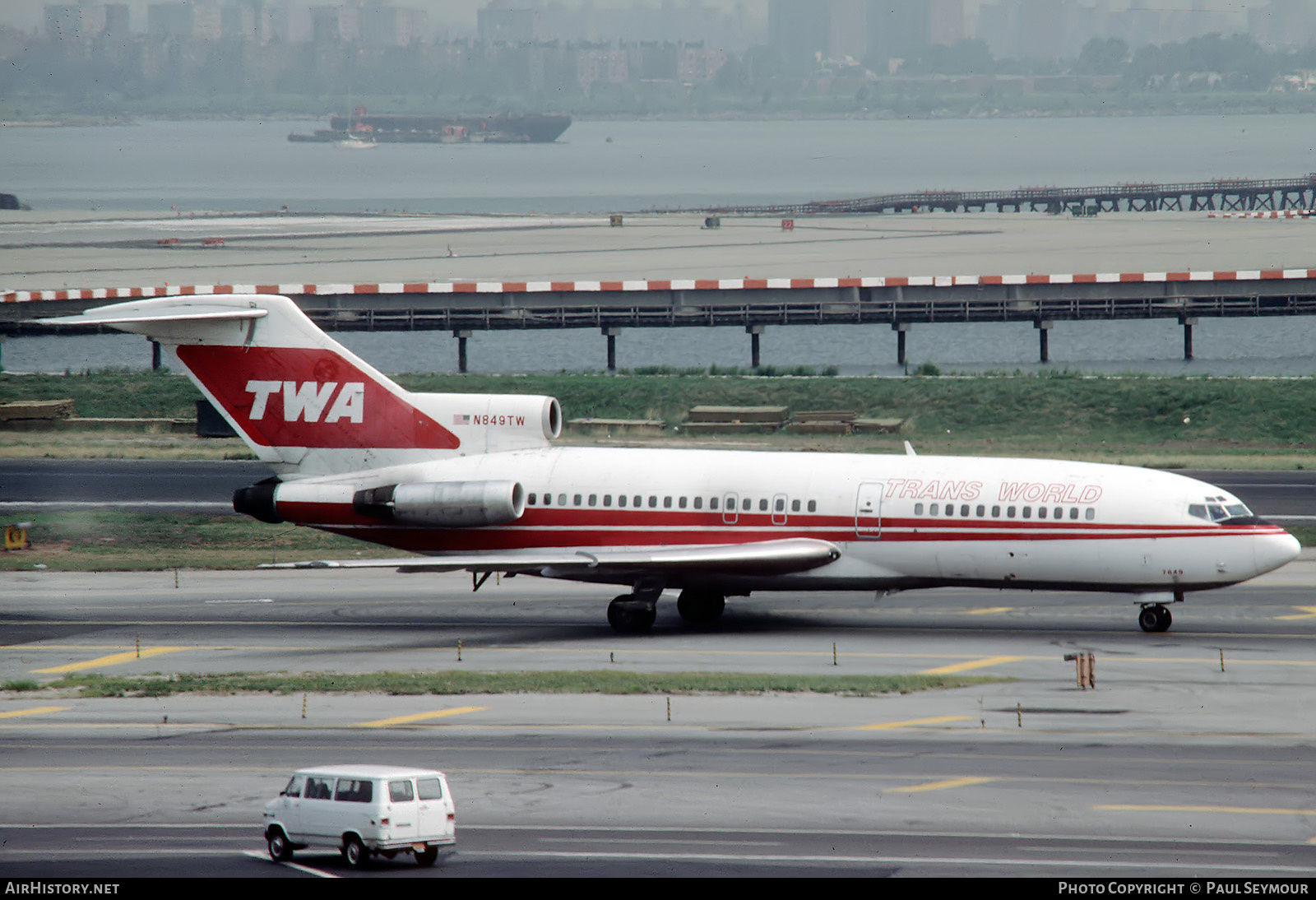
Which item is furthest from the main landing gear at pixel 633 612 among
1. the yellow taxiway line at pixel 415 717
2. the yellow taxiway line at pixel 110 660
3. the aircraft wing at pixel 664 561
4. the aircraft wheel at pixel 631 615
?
the yellow taxiway line at pixel 110 660

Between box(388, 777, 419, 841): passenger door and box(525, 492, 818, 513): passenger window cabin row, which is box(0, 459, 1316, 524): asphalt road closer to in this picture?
box(525, 492, 818, 513): passenger window cabin row

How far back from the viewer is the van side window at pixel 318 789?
24.5 meters

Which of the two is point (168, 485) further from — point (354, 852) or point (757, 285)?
point (757, 285)

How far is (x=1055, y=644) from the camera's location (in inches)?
1631

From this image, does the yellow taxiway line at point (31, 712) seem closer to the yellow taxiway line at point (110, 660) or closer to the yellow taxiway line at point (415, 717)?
the yellow taxiway line at point (110, 660)

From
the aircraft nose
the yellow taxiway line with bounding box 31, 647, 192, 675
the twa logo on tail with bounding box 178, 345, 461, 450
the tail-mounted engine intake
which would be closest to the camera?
the yellow taxiway line with bounding box 31, 647, 192, 675

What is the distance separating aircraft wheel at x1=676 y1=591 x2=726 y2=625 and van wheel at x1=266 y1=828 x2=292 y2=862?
72.5 feet

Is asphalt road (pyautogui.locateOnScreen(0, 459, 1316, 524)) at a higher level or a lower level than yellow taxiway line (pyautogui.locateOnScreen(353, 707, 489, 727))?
higher

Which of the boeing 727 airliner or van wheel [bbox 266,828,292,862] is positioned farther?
the boeing 727 airliner

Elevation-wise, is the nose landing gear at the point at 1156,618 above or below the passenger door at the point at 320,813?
below

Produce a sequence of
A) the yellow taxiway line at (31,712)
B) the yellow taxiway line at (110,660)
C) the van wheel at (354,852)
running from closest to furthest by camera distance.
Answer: the van wheel at (354,852) → the yellow taxiway line at (31,712) → the yellow taxiway line at (110,660)

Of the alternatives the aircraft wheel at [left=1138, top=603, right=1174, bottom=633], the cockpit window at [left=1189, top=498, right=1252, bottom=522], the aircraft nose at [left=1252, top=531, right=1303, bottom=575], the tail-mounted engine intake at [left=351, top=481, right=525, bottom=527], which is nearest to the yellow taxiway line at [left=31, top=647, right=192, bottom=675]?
the tail-mounted engine intake at [left=351, top=481, right=525, bottom=527]

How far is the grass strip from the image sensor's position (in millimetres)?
36562

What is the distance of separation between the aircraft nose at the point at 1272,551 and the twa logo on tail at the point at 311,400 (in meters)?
21.0
